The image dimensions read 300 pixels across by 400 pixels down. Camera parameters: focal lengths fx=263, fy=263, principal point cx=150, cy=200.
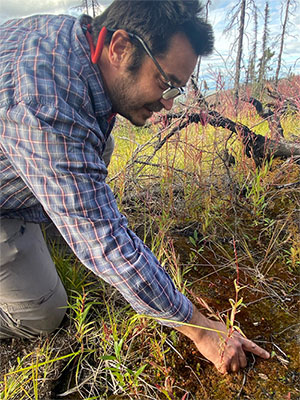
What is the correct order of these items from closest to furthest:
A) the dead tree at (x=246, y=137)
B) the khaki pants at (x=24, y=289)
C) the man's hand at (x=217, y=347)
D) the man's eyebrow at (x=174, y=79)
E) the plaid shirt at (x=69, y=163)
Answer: the plaid shirt at (x=69, y=163)
the man's hand at (x=217, y=347)
the man's eyebrow at (x=174, y=79)
the khaki pants at (x=24, y=289)
the dead tree at (x=246, y=137)

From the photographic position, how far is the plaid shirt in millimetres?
955

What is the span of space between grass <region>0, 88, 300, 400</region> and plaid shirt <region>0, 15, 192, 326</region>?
0.89ft

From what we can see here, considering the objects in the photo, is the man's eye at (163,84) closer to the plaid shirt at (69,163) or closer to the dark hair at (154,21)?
the dark hair at (154,21)

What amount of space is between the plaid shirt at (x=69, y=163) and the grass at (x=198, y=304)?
272 mm

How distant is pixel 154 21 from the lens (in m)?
1.15

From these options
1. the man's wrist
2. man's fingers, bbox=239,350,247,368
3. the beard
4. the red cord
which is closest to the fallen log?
the beard

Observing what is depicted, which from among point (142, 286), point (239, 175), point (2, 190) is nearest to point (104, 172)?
point (142, 286)

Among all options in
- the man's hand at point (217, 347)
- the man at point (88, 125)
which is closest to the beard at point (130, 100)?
the man at point (88, 125)

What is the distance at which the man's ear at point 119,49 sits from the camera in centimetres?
115

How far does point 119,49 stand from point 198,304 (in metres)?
1.37

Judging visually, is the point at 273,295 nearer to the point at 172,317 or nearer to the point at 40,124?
the point at 172,317

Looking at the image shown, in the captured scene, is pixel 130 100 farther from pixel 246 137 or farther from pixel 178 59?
pixel 246 137

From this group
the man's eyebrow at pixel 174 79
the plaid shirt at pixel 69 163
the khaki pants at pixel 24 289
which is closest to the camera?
the plaid shirt at pixel 69 163

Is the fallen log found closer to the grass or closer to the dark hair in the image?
the grass
